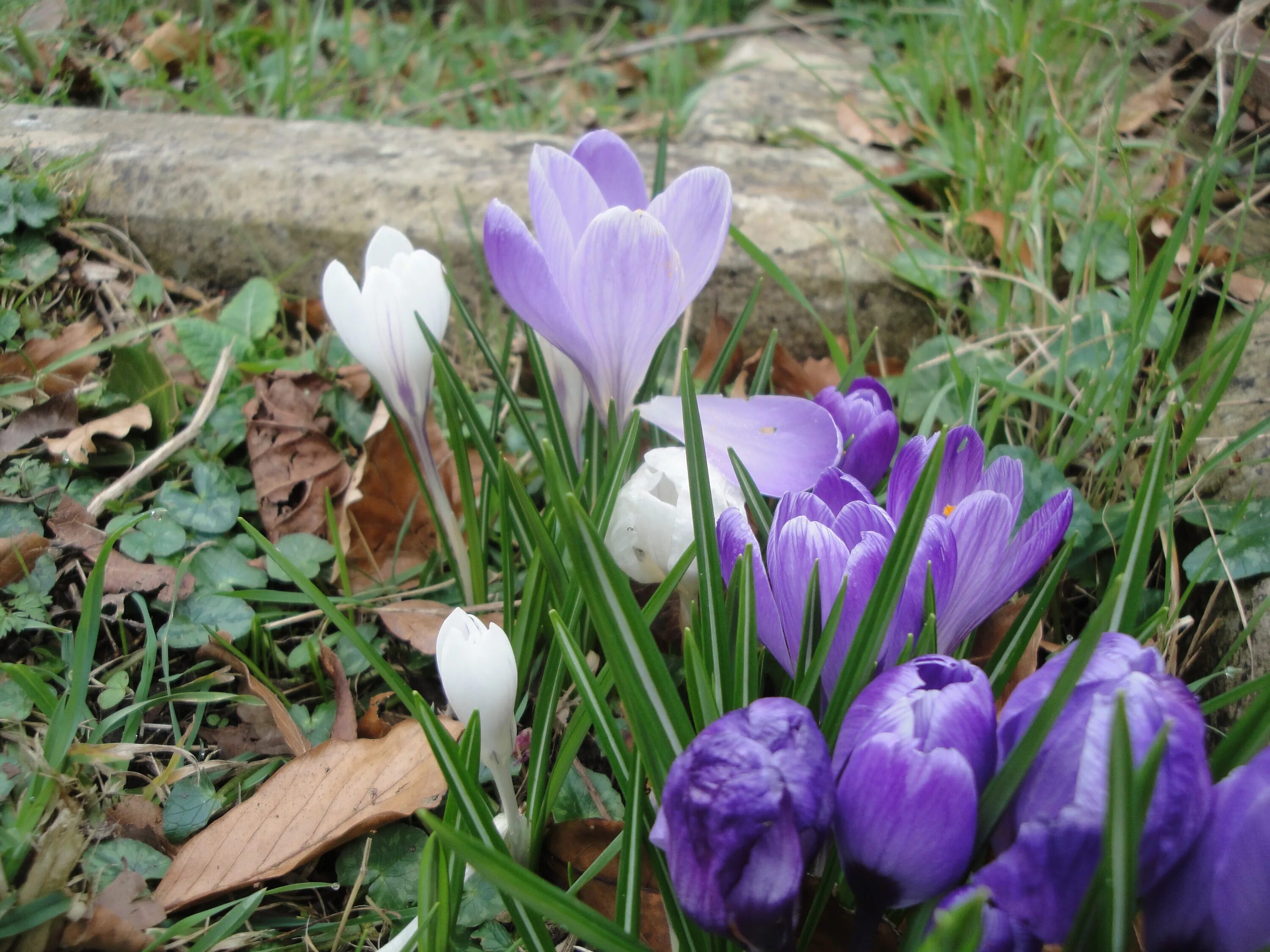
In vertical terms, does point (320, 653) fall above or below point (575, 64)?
below

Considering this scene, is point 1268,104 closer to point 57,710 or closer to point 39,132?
point 57,710

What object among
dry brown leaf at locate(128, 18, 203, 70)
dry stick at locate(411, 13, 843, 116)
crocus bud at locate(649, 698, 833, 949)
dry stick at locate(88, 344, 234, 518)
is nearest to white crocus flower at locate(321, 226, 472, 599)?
dry stick at locate(88, 344, 234, 518)

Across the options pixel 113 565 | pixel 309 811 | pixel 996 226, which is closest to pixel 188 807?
pixel 309 811

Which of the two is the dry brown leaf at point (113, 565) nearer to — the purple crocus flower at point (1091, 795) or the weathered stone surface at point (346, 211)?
the weathered stone surface at point (346, 211)

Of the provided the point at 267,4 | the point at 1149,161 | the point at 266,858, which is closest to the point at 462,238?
the point at 266,858

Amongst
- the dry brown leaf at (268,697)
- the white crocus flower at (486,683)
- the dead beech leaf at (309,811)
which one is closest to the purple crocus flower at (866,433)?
the white crocus flower at (486,683)

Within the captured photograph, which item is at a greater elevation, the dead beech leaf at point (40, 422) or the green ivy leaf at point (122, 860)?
the dead beech leaf at point (40, 422)

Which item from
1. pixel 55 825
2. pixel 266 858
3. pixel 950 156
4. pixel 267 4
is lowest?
pixel 266 858
